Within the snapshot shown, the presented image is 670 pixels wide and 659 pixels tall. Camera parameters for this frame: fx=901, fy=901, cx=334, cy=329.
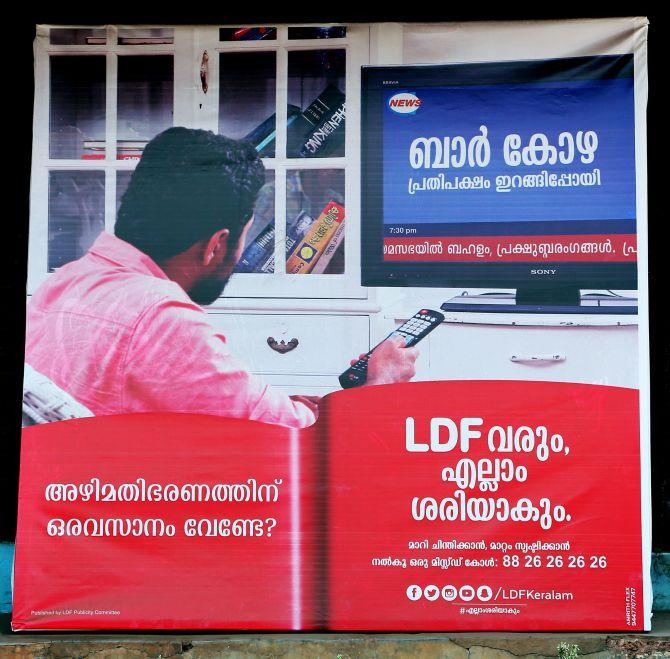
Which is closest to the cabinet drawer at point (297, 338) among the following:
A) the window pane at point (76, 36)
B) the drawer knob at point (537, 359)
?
the drawer knob at point (537, 359)

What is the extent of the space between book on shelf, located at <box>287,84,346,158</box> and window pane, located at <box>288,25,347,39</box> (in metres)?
0.24

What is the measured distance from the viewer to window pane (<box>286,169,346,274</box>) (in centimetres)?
424

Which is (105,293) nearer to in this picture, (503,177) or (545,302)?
(503,177)

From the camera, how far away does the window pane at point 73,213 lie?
4262mm

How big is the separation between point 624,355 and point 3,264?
3.06 meters

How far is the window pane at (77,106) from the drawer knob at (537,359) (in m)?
2.18

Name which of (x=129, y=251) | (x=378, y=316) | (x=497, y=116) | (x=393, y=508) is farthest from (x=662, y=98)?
(x=129, y=251)

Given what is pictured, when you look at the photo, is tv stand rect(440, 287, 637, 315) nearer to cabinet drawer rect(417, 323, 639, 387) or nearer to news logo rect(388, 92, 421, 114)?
cabinet drawer rect(417, 323, 639, 387)

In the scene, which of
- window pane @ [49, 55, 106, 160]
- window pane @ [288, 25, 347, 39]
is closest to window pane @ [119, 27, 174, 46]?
window pane @ [49, 55, 106, 160]

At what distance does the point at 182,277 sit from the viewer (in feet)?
13.9

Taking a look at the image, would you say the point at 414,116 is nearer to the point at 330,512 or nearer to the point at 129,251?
the point at 129,251

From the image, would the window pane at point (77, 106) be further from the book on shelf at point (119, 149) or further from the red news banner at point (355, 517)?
the red news banner at point (355, 517)

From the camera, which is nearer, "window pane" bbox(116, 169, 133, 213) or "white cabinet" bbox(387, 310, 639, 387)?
"white cabinet" bbox(387, 310, 639, 387)

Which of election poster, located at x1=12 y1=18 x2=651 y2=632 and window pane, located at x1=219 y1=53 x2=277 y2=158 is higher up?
window pane, located at x1=219 y1=53 x2=277 y2=158
